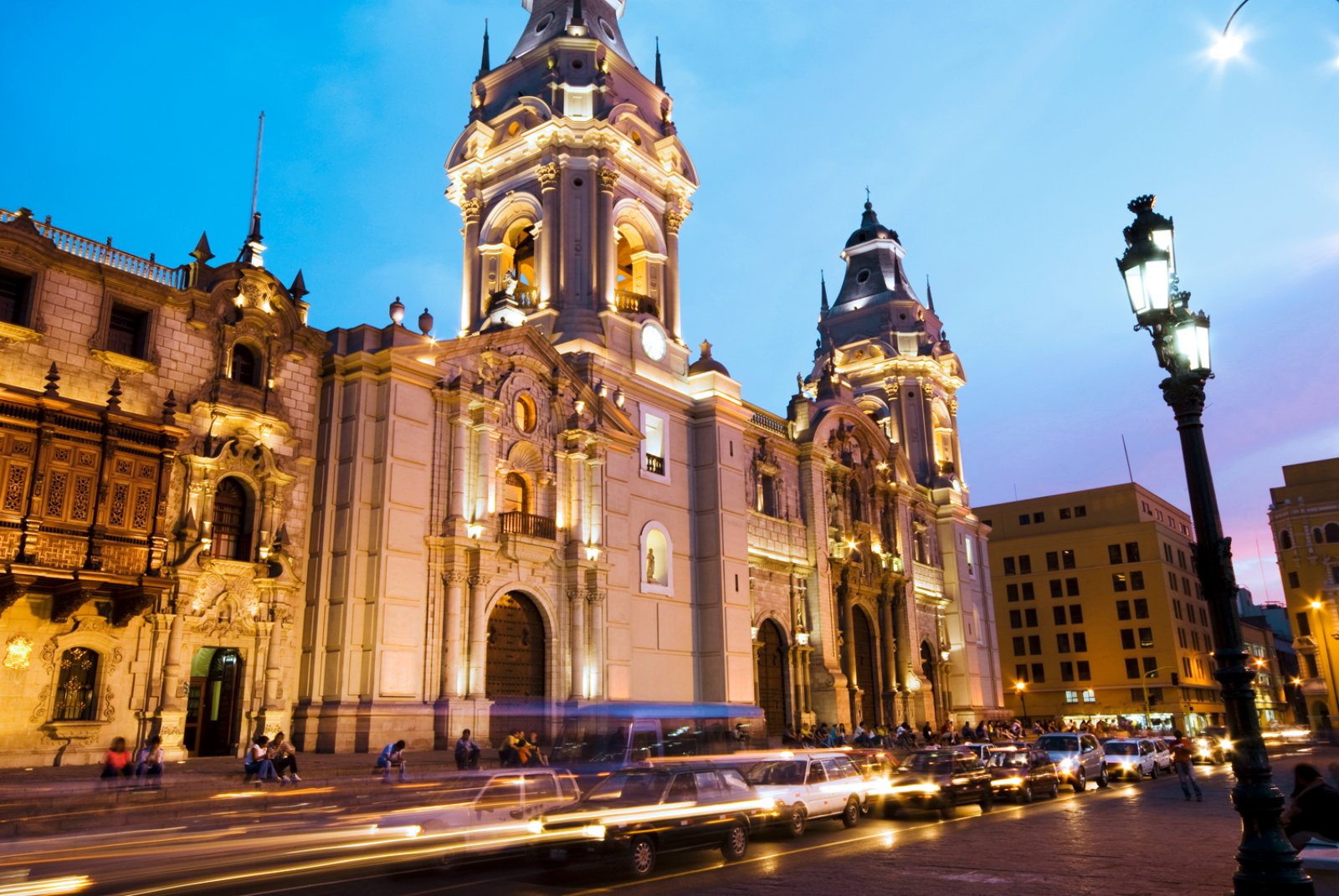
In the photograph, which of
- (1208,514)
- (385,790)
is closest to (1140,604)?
(385,790)

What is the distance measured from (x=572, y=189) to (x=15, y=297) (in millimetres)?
23290

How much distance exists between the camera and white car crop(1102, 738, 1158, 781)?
33.9 meters

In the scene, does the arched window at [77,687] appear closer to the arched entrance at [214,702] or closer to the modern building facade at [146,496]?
the modern building facade at [146,496]

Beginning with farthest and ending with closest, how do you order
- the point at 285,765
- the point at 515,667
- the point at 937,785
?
the point at 515,667, the point at 937,785, the point at 285,765

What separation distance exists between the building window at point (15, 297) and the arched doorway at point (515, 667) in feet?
51.4

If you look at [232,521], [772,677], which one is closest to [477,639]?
[232,521]

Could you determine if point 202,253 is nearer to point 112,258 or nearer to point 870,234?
point 112,258

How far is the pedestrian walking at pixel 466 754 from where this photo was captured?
86.9 feet

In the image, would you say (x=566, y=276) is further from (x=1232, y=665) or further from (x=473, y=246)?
(x=1232, y=665)

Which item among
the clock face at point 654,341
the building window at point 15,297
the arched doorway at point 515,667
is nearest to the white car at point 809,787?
the arched doorway at point 515,667

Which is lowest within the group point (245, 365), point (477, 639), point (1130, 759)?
point (1130, 759)

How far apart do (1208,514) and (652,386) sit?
106 ft

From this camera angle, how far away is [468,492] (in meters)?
32.6

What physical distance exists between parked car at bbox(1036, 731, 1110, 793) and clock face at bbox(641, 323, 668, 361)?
21211 mm
